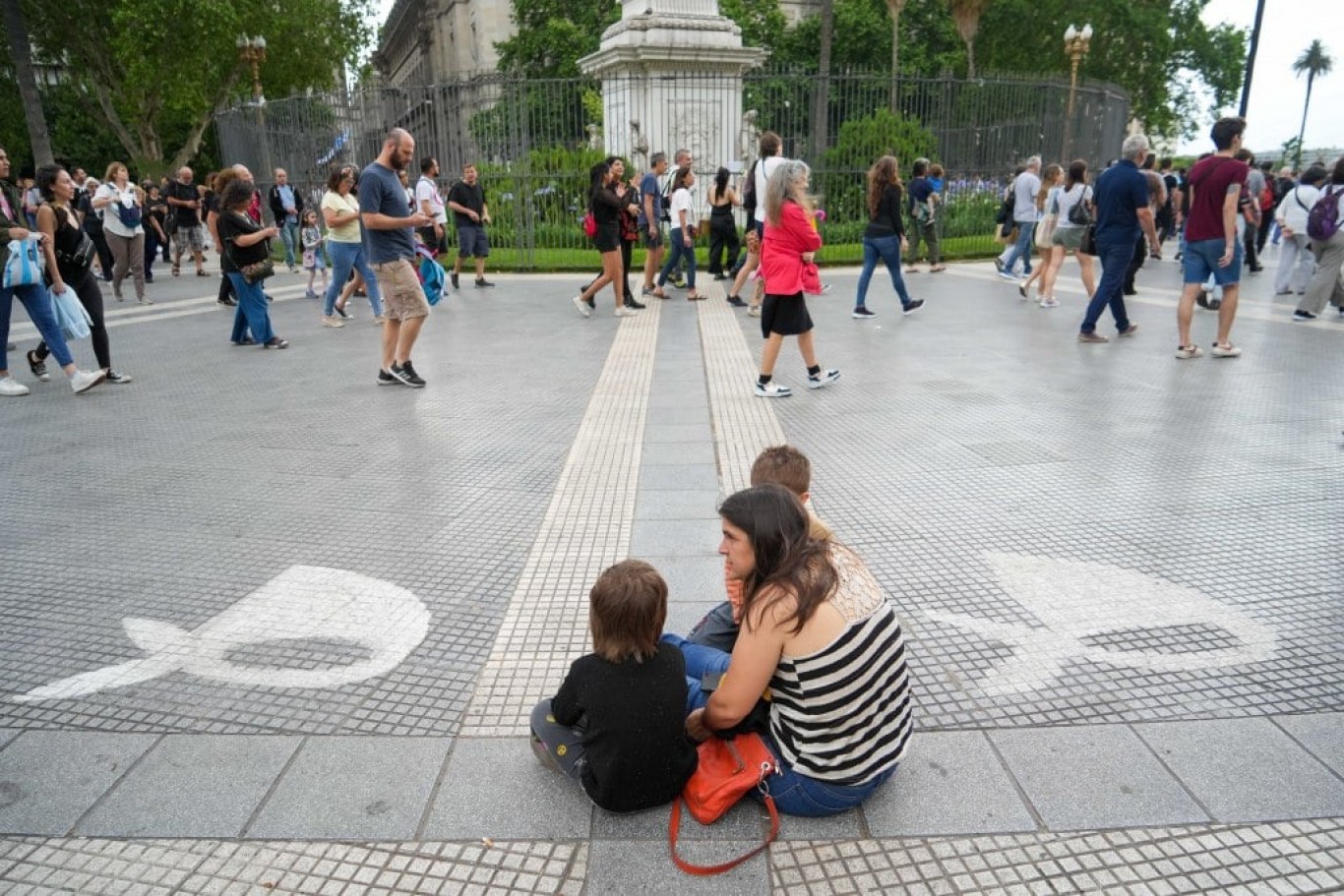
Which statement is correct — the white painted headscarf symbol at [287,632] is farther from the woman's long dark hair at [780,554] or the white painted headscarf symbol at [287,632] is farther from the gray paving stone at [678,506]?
the woman's long dark hair at [780,554]

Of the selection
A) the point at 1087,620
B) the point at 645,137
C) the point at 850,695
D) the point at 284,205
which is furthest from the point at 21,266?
the point at 645,137

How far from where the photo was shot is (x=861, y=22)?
3956 cm

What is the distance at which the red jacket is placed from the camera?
21.0 ft

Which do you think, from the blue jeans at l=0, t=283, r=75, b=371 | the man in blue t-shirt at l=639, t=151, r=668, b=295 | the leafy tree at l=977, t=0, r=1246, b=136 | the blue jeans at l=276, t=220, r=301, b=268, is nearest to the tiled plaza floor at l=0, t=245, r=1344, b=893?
the blue jeans at l=0, t=283, r=75, b=371

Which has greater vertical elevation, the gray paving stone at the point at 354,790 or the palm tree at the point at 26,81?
→ the palm tree at the point at 26,81

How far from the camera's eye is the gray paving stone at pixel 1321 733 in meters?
2.69

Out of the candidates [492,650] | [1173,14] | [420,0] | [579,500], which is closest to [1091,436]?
[579,500]

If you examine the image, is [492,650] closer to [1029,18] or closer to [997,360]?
[997,360]

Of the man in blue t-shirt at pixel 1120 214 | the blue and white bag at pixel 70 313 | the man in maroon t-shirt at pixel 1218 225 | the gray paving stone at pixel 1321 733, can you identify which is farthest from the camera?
the man in blue t-shirt at pixel 1120 214

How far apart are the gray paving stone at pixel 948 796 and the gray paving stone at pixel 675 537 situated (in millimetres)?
1653

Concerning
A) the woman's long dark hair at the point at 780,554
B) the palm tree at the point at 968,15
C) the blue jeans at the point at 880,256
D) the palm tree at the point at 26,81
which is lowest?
the woman's long dark hair at the point at 780,554

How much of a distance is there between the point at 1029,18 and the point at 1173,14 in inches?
303

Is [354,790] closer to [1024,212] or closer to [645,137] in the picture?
[1024,212]

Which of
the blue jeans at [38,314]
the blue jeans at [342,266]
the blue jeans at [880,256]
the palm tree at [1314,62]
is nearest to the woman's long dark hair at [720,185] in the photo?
the blue jeans at [880,256]
